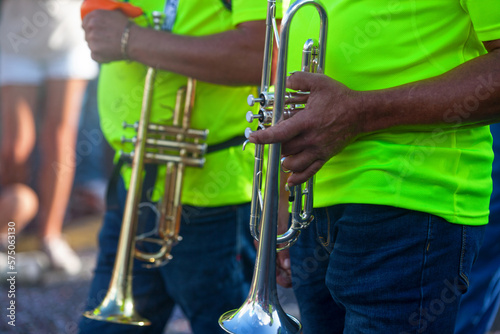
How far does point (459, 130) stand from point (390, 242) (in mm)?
265

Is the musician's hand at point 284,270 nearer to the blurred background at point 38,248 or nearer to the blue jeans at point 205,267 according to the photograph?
the blue jeans at point 205,267

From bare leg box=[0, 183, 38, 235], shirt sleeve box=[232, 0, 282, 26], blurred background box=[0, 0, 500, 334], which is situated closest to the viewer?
shirt sleeve box=[232, 0, 282, 26]

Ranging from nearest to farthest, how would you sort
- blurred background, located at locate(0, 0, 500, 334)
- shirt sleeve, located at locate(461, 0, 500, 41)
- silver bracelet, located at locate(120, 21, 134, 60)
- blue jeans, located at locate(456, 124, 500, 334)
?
shirt sleeve, located at locate(461, 0, 500, 41) → silver bracelet, located at locate(120, 21, 134, 60) → blue jeans, located at locate(456, 124, 500, 334) → blurred background, located at locate(0, 0, 500, 334)

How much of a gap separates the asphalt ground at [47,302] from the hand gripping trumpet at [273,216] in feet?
5.97

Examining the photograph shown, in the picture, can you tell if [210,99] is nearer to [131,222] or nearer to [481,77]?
[131,222]

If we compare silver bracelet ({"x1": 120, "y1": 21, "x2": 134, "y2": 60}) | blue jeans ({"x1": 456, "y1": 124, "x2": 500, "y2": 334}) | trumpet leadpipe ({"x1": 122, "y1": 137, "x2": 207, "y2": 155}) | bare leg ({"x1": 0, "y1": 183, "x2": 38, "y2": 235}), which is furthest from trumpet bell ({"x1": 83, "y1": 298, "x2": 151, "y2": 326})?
bare leg ({"x1": 0, "y1": 183, "x2": 38, "y2": 235})

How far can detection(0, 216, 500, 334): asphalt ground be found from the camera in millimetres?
3443

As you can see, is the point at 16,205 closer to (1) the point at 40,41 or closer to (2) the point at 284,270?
(1) the point at 40,41

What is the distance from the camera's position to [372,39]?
52.1 inches

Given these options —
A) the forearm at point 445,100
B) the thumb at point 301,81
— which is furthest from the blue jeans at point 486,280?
the thumb at point 301,81

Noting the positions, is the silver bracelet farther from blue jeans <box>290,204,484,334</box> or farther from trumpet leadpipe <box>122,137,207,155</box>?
blue jeans <box>290,204,484,334</box>

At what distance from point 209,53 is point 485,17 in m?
0.84

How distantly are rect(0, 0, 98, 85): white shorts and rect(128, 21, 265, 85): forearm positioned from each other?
1.99m

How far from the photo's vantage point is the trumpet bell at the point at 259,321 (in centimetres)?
132
